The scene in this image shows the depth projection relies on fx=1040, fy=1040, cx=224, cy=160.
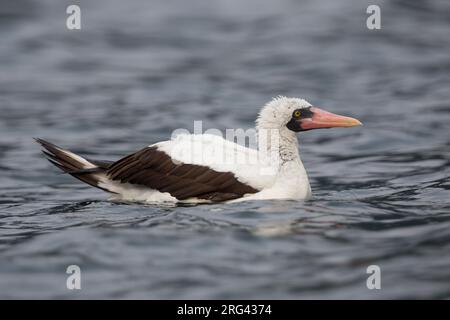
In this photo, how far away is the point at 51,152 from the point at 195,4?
16676 mm

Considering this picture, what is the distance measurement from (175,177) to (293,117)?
5.30 ft

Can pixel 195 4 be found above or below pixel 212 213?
above

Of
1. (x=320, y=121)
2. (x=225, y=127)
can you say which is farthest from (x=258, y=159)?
(x=225, y=127)

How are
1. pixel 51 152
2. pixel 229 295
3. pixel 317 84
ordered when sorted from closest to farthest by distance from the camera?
pixel 229 295, pixel 51 152, pixel 317 84

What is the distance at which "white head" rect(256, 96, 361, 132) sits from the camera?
12469mm

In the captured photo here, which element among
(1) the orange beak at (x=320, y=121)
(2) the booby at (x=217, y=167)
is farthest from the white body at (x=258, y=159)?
(1) the orange beak at (x=320, y=121)

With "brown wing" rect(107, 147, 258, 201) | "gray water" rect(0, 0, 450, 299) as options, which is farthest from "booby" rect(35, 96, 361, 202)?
"gray water" rect(0, 0, 450, 299)

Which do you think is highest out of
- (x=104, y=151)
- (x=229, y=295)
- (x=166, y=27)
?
(x=166, y=27)

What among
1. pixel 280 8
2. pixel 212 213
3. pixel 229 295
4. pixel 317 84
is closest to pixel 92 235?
pixel 212 213

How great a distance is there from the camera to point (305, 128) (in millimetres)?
12500

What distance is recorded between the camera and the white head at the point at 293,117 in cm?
1247

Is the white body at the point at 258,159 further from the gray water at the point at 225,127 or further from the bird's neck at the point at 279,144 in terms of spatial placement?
the gray water at the point at 225,127

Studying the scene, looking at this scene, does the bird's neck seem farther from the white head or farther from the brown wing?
the brown wing

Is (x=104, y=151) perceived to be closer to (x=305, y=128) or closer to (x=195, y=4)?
(x=305, y=128)
